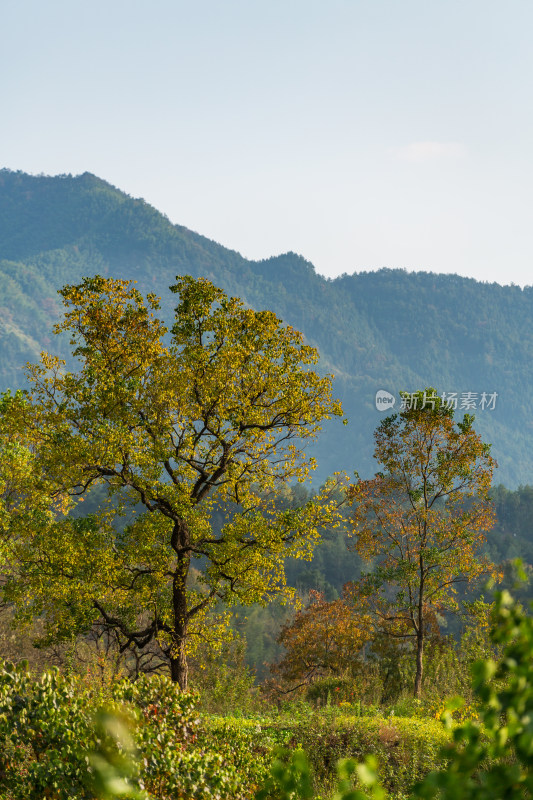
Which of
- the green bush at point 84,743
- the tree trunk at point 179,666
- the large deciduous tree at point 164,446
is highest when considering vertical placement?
the large deciduous tree at point 164,446

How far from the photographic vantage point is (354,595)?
1753 centimetres

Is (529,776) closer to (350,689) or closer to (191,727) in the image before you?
(191,727)

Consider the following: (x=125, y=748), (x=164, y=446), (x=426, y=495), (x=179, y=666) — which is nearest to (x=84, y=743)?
(x=125, y=748)

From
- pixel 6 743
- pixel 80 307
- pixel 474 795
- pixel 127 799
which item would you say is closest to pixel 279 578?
pixel 80 307

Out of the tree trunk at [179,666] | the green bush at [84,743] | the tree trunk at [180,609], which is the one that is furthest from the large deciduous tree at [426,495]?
the green bush at [84,743]

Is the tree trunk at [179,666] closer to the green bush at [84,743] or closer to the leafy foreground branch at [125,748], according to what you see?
the leafy foreground branch at [125,748]

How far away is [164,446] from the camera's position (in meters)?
13.0

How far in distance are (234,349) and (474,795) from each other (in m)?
11.5

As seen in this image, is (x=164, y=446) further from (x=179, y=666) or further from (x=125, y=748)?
(x=125, y=748)

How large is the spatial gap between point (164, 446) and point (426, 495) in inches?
271

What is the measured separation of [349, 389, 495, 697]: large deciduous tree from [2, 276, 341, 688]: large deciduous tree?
135 inches

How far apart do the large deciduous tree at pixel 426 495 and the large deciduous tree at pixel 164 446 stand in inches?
135

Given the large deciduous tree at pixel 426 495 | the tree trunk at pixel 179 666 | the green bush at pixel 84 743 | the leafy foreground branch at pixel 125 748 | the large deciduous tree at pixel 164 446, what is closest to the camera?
the leafy foreground branch at pixel 125 748

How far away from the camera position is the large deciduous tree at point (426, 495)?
16.2 metres
